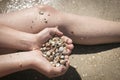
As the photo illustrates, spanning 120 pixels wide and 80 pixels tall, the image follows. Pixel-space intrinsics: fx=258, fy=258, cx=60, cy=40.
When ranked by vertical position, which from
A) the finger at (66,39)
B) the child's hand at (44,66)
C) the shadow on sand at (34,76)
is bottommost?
the shadow on sand at (34,76)

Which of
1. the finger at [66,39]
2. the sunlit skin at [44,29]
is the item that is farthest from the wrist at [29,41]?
the finger at [66,39]

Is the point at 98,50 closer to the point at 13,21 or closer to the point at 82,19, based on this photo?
the point at 82,19

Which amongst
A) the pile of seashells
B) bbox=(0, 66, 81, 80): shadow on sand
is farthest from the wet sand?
the pile of seashells

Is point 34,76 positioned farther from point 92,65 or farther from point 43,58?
point 92,65

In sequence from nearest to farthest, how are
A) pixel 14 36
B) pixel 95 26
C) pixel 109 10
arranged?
pixel 14 36 < pixel 95 26 < pixel 109 10

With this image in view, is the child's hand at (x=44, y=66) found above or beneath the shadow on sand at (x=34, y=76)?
above

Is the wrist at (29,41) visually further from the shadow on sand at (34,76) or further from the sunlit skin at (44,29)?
the shadow on sand at (34,76)

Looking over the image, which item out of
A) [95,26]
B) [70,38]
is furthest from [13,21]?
[95,26]
